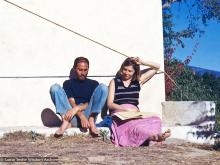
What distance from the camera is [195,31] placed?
441 inches

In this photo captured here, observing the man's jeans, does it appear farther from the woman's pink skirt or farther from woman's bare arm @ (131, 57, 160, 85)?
woman's bare arm @ (131, 57, 160, 85)

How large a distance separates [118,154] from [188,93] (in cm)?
376

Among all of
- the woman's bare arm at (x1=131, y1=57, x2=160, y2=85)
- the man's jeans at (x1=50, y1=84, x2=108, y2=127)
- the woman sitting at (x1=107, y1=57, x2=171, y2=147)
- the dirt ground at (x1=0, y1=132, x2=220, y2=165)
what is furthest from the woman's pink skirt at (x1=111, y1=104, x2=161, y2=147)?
the woman's bare arm at (x1=131, y1=57, x2=160, y2=85)

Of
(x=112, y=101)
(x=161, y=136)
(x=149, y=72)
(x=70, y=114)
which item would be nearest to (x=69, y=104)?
(x=70, y=114)

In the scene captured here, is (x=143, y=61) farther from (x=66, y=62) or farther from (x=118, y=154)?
(x=118, y=154)

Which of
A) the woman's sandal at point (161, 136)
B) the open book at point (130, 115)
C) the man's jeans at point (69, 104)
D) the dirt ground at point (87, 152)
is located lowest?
the dirt ground at point (87, 152)

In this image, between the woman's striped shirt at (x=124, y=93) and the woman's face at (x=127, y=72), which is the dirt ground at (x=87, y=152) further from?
the woman's face at (x=127, y=72)

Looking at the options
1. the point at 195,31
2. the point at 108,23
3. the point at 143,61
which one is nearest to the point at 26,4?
the point at 108,23

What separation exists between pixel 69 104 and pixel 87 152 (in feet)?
3.96

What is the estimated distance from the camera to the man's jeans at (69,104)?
18.6 feet

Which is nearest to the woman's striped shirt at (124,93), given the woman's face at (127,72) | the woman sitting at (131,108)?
the woman sitting at (131,108)

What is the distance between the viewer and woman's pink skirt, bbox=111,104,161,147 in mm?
5367

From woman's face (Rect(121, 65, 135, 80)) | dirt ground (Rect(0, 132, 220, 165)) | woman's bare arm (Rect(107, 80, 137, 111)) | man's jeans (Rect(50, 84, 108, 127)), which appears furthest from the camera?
woman's face (Rect(121, 65, 135, 80))

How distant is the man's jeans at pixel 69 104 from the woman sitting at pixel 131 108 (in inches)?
7.6
